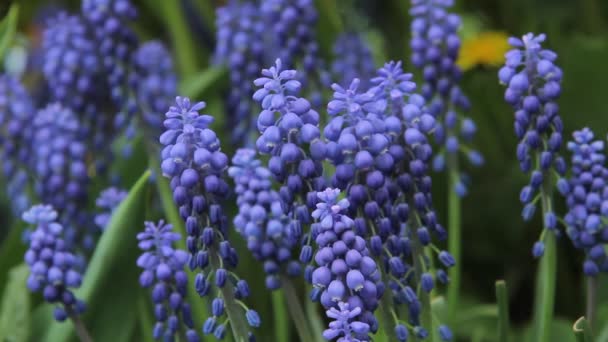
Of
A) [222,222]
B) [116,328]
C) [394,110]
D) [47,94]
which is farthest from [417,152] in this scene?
[47,94]

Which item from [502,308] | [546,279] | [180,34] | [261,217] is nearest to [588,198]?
[546,279]

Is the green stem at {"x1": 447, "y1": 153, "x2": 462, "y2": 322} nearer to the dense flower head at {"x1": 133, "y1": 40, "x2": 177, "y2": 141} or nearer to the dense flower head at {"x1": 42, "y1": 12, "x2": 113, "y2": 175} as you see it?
the dense flower head at {"x1": 133, "y1": 40, "x2": 177, "y2": 141}

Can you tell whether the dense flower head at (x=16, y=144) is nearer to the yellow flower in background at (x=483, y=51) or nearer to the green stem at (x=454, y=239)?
the green stem at (x=454, y=239)

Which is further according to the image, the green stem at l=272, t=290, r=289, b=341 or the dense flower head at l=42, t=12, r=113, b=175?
the dense flower head at l=42, t=12, r=113, b=175

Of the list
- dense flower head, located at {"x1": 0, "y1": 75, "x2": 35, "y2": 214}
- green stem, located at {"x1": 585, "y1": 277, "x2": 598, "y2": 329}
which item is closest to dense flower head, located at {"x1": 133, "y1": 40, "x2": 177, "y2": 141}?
dense flower head, located at {"x1": 0, "y1": 75, "x2": 35, "y2": 214}

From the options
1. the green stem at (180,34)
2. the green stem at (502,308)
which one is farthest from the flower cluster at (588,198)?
the green stem at (180,34)

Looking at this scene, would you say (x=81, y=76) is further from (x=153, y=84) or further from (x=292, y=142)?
(x=292, y=142)
